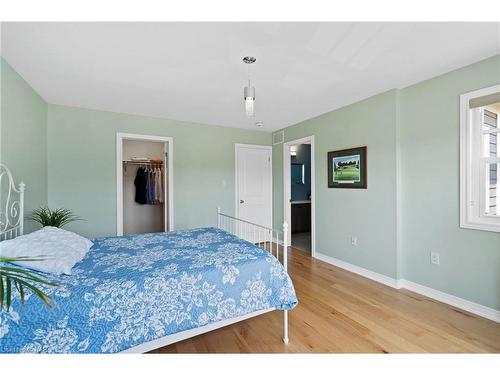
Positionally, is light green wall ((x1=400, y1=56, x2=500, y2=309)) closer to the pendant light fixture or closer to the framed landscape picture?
the framed landscape picture

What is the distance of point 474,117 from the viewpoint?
2.25 metres

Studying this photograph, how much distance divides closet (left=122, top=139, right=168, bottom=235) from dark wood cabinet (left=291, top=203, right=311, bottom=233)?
2.84 meters

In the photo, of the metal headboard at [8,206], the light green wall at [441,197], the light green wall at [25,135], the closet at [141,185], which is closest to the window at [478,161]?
the light green wall at [441,197]

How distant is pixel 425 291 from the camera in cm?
259

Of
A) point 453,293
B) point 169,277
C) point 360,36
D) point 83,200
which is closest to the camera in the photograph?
point 169,277

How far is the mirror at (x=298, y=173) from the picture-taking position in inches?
232

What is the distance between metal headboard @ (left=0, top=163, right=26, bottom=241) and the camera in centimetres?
201

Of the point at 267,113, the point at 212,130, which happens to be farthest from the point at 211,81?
the point at 212,130

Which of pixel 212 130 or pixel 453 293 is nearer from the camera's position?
pixel 453 293

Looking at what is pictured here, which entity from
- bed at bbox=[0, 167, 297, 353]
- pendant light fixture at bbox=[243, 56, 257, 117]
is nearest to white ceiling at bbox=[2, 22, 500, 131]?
pendant light fixture at bbox=[243, 56, 257, 117]

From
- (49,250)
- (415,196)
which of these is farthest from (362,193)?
(49,250)

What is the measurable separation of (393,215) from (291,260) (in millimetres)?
1655
